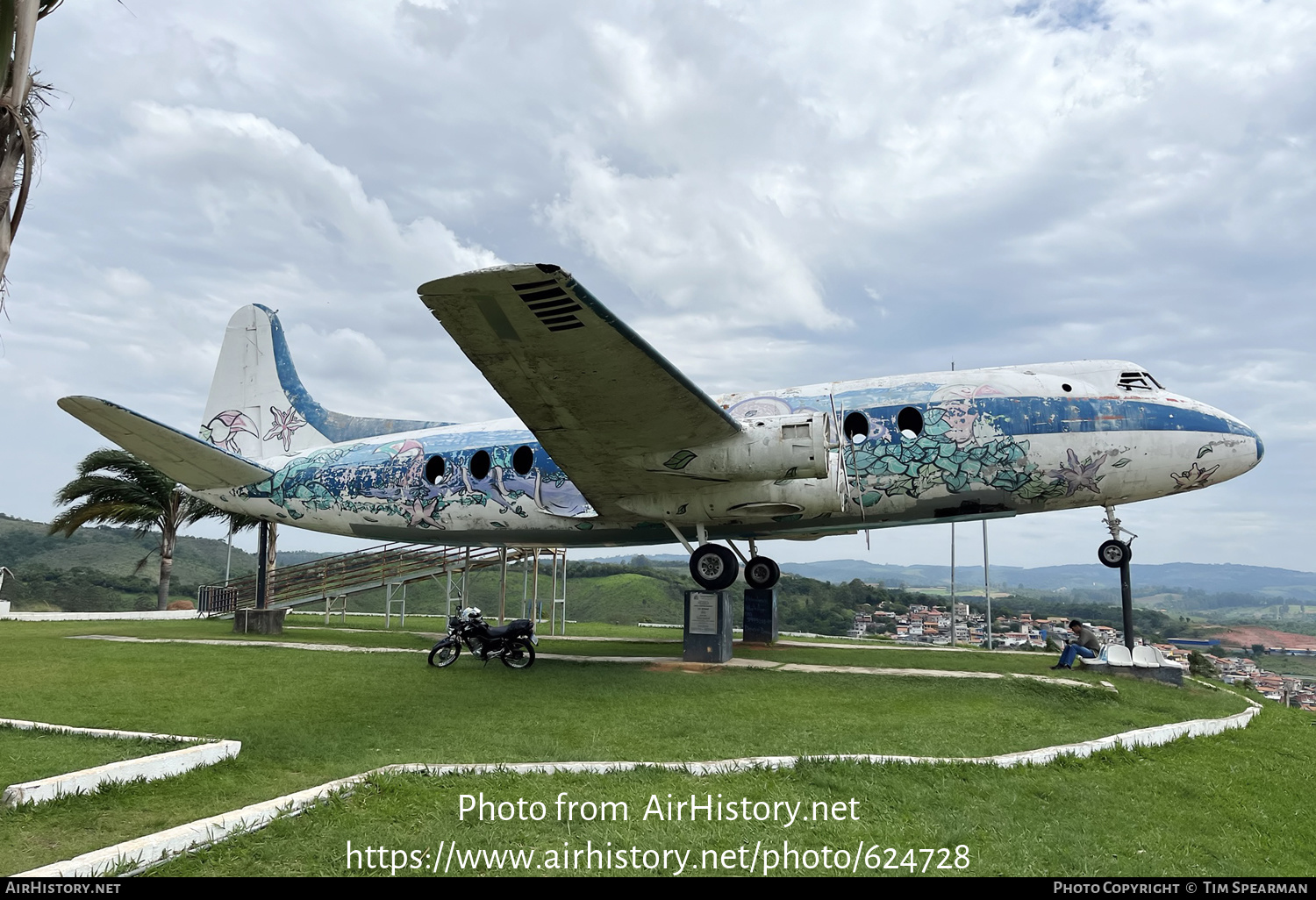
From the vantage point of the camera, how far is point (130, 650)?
14.6 meters

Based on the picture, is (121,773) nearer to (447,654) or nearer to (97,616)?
(447,654)

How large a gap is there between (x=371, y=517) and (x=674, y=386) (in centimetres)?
925

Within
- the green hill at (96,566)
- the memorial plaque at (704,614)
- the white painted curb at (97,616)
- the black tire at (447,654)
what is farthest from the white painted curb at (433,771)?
the green hill at (96,566)

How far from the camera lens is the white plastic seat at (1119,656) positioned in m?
13.7

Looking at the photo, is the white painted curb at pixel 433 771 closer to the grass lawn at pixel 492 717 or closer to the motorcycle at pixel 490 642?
the grass lawn at pixel 492 717

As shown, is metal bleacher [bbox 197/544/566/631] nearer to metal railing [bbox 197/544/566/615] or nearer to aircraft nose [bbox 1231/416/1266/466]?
metal railing [bbox 197/544/566/615]

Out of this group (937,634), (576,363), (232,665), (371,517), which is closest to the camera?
(576,363)

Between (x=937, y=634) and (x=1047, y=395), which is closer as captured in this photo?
(x=1047, y=395)

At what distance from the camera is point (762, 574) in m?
17.3

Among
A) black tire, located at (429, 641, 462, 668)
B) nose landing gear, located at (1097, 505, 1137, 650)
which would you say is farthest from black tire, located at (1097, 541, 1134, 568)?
black tire, located at (429, 641, 462, 668)

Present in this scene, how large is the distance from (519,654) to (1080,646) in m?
10.1

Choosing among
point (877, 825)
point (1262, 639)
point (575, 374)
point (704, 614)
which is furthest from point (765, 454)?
point (1262, 639)
